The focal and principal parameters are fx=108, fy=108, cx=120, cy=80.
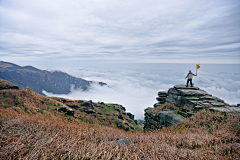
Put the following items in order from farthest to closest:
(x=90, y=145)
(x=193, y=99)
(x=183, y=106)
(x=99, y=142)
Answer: (x=183, y=106) < (x=193, y=99) < (x=99, y=142) < (x=90, y=145)

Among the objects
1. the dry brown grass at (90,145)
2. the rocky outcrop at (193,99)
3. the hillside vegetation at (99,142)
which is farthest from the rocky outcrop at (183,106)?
the dry brown grass at (90,145)

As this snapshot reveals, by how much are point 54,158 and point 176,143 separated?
4.97 metres

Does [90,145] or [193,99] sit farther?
[193,99]

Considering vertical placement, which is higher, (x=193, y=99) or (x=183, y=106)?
(x=193, y=99)

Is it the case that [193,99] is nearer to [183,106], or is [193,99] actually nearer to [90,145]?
[183,106]

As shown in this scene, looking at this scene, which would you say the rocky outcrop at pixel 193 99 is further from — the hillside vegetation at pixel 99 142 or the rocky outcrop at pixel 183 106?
the hillside vegetation at pixel 99 142

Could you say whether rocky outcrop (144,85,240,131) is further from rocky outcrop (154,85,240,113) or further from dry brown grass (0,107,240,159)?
dry brown grass (0,107,240,159)

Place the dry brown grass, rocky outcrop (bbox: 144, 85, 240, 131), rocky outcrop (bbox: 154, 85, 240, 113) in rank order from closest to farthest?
the dry brown grass < rocky outcrop (bbox: 144, 85, 240, 131) < rocky outcrop (bbox: 154, 85, 240, 113)

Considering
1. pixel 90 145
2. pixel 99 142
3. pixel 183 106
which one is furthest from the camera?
pixel 183 106

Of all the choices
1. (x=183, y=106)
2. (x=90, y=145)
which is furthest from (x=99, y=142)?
(x=183, y=106)

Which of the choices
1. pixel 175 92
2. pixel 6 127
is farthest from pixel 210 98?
pixel 6 127

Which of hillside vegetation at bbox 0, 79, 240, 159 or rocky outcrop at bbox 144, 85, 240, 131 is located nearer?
hillside vegetation at bbox 0, 79, 240, 159

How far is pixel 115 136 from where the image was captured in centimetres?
534

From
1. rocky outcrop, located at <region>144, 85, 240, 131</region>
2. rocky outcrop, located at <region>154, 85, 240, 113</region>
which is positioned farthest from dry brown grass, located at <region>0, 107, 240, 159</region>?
rocky outcrop, located at <region>154, 85, 240, 113</region>
